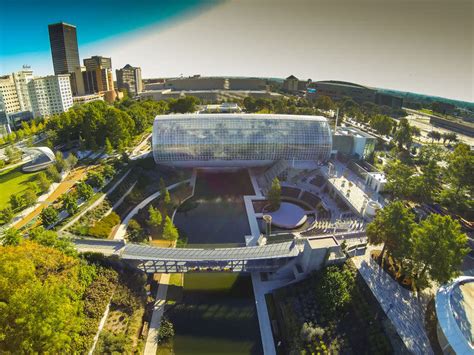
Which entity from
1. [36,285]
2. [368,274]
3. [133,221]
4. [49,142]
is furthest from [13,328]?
[49,142]

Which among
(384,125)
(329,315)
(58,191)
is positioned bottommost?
(329,315)

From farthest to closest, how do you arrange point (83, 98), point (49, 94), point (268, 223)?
Answer: point (83, 98) → point (49, 94) → point (268, 223)

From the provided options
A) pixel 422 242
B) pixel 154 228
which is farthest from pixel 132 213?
pixel 422 242

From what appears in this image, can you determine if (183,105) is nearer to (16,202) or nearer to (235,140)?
(235,140)

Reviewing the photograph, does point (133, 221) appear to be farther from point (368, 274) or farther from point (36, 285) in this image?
point (368, 274)

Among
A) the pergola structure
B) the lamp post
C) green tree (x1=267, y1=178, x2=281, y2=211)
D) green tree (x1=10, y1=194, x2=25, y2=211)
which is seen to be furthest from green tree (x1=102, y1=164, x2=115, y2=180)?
the lamp post

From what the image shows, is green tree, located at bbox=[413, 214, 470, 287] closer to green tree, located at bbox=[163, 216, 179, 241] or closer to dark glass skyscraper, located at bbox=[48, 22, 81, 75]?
green tree, located at bbox=[163, 216, 179, 241]
